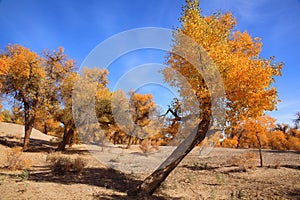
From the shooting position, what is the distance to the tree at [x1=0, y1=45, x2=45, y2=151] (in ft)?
54.6

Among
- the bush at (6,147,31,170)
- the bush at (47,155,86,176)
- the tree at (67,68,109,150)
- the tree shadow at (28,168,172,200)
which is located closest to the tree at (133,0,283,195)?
the tree shadow at (28,168,172,200)

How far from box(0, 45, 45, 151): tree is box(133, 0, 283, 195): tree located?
1328 centimetres

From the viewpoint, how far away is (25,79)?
16.8m

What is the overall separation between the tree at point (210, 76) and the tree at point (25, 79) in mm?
13280

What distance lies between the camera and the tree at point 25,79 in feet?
54.6

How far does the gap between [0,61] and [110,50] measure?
32.6 feet

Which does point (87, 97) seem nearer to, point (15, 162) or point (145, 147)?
point (15, 162)

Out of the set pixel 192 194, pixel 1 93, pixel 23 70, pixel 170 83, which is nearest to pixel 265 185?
pixel 192 194

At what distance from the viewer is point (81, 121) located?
20.4m

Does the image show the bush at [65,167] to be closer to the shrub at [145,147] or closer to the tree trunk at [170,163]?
the tree trunk at [170,163]

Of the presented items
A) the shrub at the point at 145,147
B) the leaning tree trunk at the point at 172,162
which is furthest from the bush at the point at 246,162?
the shrub at the point at 145,147

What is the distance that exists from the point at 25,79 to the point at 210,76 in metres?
16.3

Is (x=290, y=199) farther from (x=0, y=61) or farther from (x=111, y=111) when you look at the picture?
(x=0, y=61)

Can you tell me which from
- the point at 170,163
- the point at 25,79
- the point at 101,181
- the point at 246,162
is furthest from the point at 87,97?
the point at 246,162
